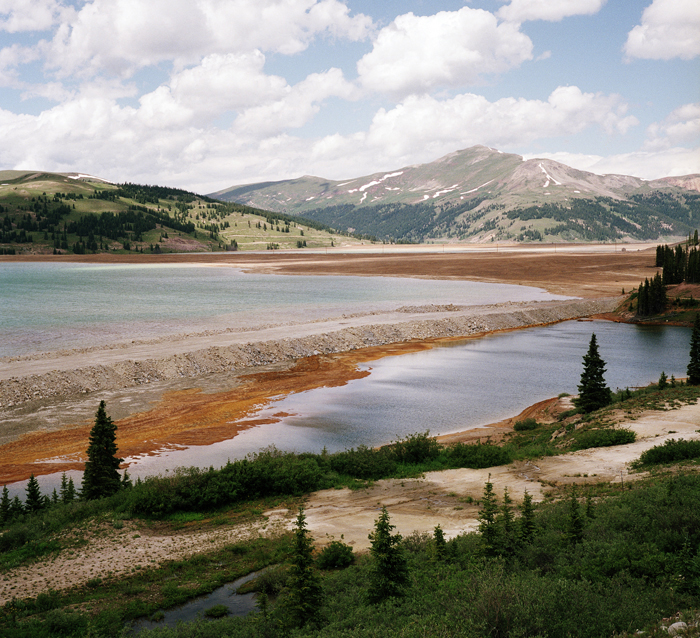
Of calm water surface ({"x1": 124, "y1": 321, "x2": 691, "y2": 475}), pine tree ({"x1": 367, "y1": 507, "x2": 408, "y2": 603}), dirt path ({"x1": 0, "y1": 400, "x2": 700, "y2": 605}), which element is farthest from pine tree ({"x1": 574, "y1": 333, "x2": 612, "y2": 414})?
pine tree ({"x1": 367, "y1": 507, "x2": 408, "y2": 603})

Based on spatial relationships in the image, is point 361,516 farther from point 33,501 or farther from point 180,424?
point 180,424

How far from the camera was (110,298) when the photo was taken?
8556 cm

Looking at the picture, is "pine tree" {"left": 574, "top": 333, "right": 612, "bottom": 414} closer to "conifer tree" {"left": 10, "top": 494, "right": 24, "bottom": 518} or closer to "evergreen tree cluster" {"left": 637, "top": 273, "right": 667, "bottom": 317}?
"conifer tree" {"left": 10, "top": 494, "right": 24, "bottom": 518}

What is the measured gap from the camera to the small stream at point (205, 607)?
493 inches

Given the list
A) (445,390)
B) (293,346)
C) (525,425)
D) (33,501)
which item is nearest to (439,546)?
(33,501)

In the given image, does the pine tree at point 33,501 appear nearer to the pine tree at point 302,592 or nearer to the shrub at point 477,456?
the pine tree at point 302,592

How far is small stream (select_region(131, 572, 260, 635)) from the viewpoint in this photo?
1252 centimetres

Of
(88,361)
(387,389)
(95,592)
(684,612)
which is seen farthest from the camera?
(88,361)

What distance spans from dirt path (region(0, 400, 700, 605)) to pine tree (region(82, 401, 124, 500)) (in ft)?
9.70

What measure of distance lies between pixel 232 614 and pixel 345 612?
3120 millimetres

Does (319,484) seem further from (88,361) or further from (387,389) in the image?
(88,361)

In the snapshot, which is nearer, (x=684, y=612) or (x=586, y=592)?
(x=684, y=612)

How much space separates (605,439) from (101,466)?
20.5 m

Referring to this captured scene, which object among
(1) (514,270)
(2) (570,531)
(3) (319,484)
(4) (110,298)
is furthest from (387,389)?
(1) (514,270)
